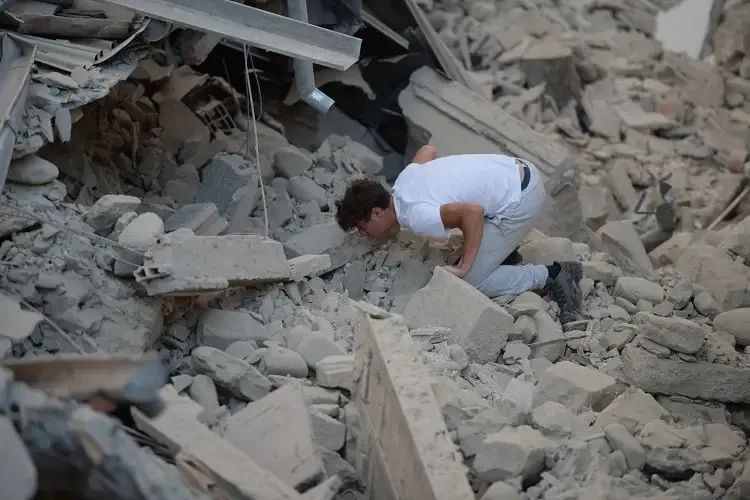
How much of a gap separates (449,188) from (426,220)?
260mm

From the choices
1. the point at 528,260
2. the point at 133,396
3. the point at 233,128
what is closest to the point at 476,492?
→ the point at 133,396

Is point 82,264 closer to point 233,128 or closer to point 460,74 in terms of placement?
point 233,128

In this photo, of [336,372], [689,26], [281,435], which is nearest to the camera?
[281,435]

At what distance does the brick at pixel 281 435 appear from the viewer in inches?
127

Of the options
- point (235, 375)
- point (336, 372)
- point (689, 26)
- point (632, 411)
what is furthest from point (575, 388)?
point (689, 26)

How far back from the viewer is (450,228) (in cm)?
485

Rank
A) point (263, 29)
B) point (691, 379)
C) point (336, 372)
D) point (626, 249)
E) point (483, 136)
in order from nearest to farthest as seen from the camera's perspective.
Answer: point (336, 372) → point (691, 379) → point (263, 29) → point (626, 249) → point (483, 136)

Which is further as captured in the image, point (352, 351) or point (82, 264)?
point (352, 351)

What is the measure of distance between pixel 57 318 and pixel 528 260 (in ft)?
10.0

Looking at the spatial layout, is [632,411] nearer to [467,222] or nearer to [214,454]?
[467,222]

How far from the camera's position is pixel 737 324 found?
464 centimetres

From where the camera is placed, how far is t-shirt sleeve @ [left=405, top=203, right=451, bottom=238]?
184 inches

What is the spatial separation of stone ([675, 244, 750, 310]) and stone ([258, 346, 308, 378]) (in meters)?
2.73

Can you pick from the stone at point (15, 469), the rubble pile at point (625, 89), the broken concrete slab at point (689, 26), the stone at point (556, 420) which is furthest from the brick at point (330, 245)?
the broken concrete slab at point (689, 26)
